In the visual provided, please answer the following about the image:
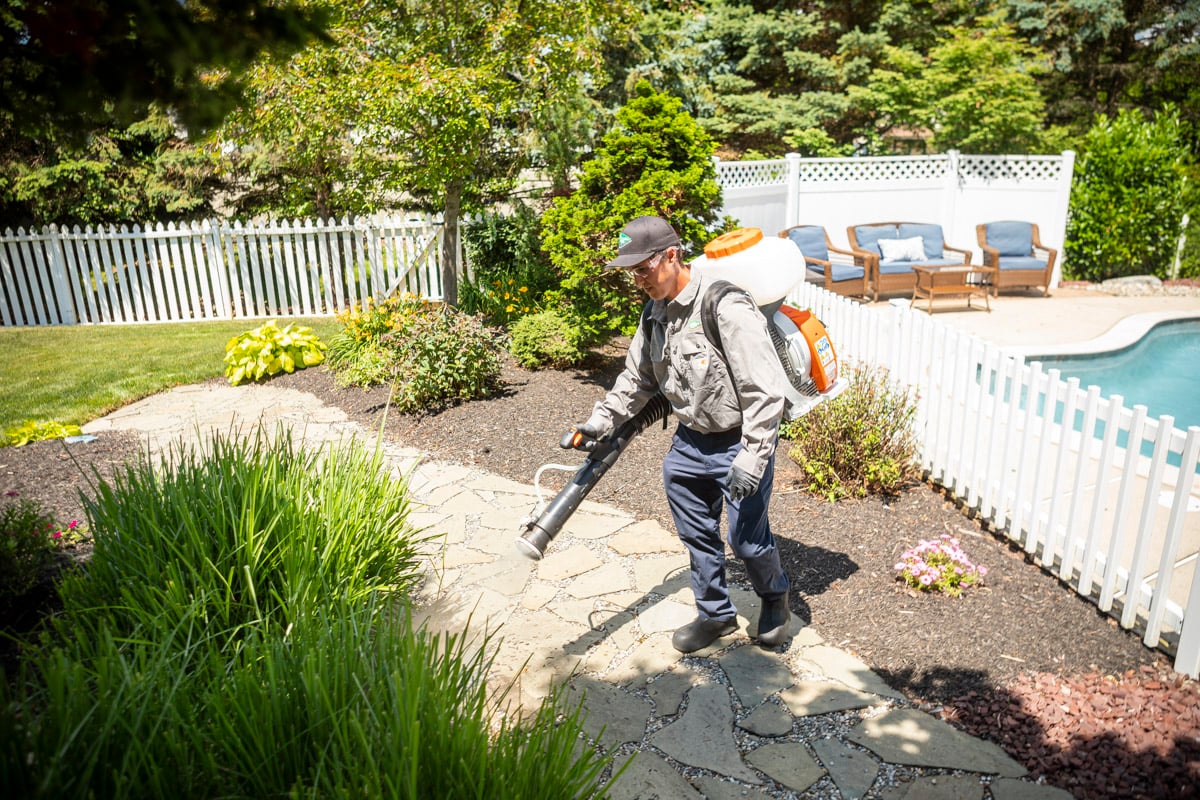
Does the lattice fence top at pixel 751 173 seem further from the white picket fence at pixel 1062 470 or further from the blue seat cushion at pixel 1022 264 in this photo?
the white picket fence at pixel 1062 470

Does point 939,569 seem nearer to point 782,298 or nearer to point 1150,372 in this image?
point 782,298

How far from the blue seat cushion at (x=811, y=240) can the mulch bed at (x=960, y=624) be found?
26.7 feet

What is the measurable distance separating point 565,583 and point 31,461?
14.2ft

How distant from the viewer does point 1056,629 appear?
3666mm

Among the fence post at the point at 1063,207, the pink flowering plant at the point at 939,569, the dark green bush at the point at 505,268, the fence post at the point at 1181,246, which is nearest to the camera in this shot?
the pink flowering plant at the point at 939,569

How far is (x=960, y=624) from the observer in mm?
3688

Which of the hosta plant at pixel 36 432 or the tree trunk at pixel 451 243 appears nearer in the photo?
the hosta plant at pixel 36 432

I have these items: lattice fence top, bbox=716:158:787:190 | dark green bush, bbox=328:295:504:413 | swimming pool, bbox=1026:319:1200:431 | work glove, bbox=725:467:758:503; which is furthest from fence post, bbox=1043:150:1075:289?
work glove, bbox=725:467:758:503

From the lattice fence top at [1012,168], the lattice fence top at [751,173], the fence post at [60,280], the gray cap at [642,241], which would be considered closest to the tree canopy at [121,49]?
the gray cap at [642,241]

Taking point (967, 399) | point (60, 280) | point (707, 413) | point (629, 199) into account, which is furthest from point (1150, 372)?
point (60, 280)

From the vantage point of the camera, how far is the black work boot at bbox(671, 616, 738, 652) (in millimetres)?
3547

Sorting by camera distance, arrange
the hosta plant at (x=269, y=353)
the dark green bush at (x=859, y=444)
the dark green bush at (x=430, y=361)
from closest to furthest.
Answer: the dark green bush at (x=859, y=444), the dark green bush at (x=430, y=361), the hosta plant at (x=269, y=353)

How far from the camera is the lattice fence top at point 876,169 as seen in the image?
15.3 meters

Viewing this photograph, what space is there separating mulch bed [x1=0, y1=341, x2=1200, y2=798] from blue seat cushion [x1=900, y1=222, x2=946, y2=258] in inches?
375
